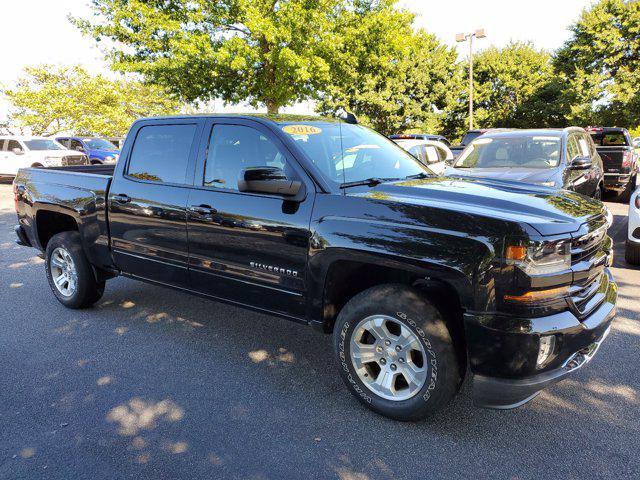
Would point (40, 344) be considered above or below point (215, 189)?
below

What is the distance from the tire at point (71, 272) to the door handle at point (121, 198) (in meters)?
0.86

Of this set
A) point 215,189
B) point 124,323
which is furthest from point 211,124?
point 124,323

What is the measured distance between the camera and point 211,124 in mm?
3865

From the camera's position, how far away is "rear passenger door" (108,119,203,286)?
3.94 meters

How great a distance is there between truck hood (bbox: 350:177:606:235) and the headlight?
8 centimetres

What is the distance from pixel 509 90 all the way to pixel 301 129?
38.6 m

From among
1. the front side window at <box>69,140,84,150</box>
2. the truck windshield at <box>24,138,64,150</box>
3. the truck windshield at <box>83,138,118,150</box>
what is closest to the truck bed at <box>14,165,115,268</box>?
the truck windshield at <box>24,138,64,150</box>

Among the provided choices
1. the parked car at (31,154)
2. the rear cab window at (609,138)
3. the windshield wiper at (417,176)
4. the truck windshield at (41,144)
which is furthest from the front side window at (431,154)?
the truck windshield at (41,144)

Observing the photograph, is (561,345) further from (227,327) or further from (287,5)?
(287,5)

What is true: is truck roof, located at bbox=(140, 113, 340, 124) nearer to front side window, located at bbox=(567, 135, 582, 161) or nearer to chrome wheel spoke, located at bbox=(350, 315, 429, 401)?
chrome wheel spoke, located at bbox=(350, 315, 429, 401)

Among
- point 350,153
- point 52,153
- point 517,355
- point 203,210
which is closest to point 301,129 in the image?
point 350,153

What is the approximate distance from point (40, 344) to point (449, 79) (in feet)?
122

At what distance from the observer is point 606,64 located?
104 feet

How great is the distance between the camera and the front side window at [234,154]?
3.57 m
